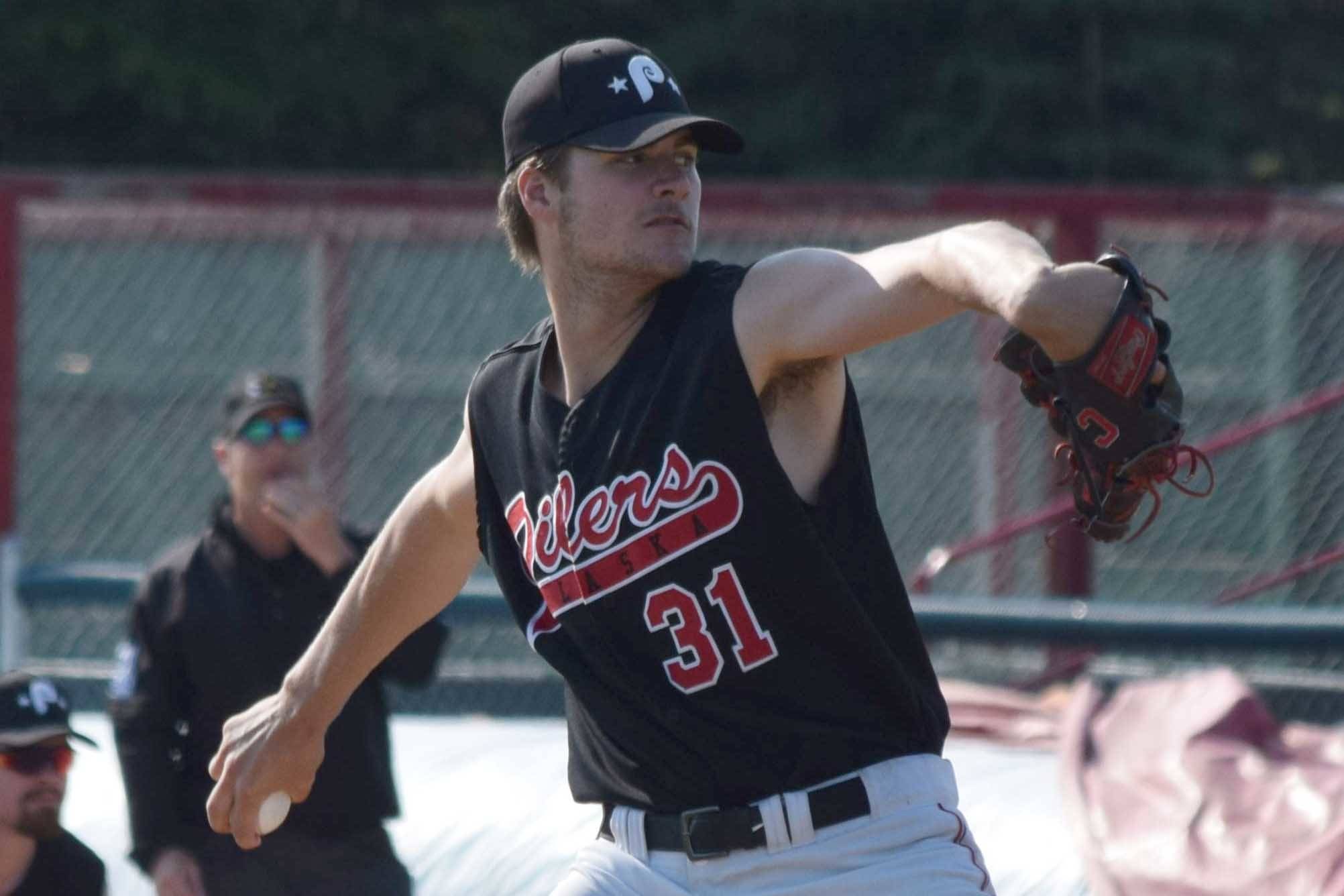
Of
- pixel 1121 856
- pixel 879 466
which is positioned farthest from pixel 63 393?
pixel 1121 856

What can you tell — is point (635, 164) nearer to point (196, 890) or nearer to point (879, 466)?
point (196, 890)

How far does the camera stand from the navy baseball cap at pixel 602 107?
116 inches

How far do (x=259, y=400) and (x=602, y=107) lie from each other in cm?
222

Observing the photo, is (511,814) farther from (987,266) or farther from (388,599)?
(987,266)

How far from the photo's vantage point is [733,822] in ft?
9.27

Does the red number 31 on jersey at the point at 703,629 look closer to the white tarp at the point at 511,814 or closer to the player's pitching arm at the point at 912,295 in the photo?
the player's pitching arm at the point at 912,295

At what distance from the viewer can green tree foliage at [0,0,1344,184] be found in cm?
1591

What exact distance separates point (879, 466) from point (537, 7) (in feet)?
34.5

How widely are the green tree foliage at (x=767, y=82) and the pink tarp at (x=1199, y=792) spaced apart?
1134 centimetres

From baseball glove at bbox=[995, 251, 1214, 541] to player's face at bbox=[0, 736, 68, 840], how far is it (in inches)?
114

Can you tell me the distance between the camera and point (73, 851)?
15.0ft

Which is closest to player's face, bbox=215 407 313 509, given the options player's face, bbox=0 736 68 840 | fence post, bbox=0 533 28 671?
player's face, bbox=0 736 68 840

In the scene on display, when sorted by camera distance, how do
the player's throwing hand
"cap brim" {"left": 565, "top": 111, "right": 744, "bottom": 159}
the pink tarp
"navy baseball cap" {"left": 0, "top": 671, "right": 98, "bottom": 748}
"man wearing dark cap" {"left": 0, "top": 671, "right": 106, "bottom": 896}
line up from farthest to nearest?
the pink tarp < "navy baseball cap" {"left": 0, "top": 671, "right": 98, "bottom": 748} < "man wearing dark cap" {"left": 0, "top": 671, "right": 106, "bottom": 896} < the player's throwing hand < "cap brim" {"left": 565, "top": 111, "right": 744, "bottom": 159}

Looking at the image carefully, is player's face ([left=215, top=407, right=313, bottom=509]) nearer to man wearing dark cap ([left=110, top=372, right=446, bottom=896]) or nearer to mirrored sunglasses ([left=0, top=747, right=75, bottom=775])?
man wearing dark cap ([left=110, top=372, right=446, bottom=896])
